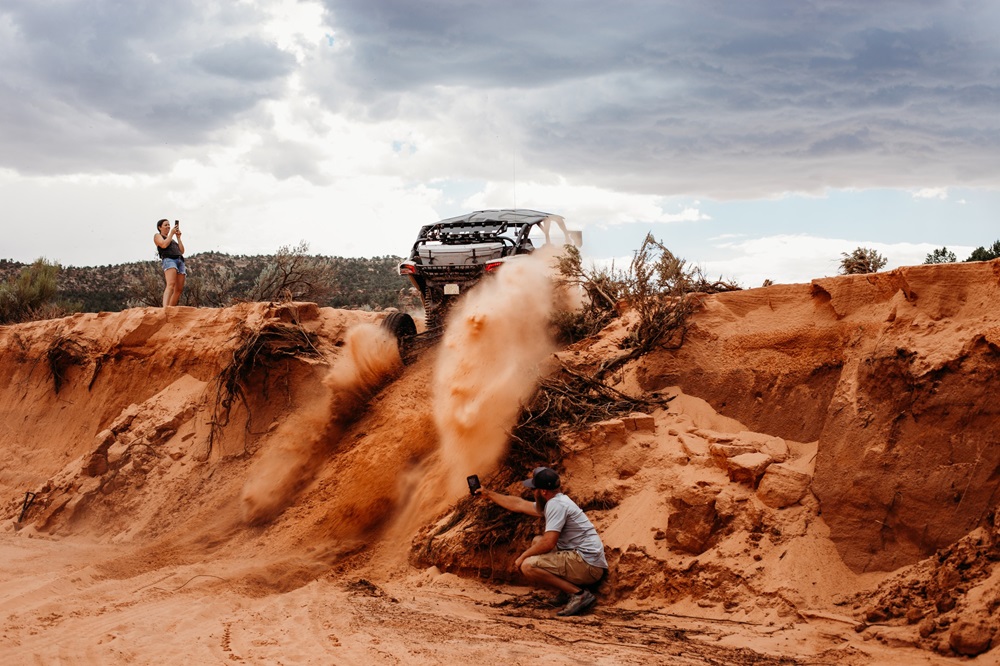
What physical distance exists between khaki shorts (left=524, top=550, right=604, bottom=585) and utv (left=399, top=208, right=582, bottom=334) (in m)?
5.13

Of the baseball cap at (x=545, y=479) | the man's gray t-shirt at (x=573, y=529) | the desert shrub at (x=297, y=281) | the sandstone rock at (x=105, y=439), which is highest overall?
the desert shrub at (x=297, y=281)

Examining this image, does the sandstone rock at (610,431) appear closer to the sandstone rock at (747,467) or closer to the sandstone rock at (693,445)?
the sandstone rock at (693,445)

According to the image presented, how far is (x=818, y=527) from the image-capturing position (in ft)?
23.6

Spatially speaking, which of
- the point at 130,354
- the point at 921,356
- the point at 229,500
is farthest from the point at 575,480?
the point at 130,354

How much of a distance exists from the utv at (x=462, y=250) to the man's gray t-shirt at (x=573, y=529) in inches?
189

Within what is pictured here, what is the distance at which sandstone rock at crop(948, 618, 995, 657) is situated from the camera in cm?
551

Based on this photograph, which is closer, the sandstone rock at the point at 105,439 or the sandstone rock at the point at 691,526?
the sandstone rock at the point at 691,526

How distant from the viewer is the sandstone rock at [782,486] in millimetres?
7543

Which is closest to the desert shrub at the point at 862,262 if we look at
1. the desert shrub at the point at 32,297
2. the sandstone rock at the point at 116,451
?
the sandstone rock at the point at 116,451

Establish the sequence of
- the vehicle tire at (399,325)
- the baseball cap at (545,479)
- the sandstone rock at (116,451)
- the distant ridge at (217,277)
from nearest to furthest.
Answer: the baseball cap at (545,479) → the sandstone rock at (116,451) → the vehicle tire at (399,325) → the distant ridge at (217,277)

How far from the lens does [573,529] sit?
787cm

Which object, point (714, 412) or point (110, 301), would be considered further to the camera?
point (110, 301)

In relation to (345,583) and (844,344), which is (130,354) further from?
(844,344)

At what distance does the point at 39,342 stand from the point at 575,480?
33.4ft
